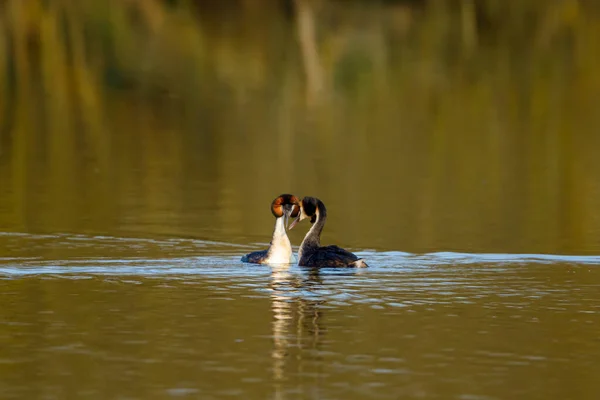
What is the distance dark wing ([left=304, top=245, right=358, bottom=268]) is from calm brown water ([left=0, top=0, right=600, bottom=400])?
0.25 metres

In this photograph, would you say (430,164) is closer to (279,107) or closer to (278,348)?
(279,107)

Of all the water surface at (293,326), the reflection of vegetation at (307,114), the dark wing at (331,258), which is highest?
the reflection of vegetation at (307,114)

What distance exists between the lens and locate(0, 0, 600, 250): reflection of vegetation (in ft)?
66.2

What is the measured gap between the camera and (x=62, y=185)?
2227 cm

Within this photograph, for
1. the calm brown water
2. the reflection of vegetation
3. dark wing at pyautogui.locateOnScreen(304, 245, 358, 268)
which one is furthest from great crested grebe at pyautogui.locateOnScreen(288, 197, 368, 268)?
the reflection of vegetation

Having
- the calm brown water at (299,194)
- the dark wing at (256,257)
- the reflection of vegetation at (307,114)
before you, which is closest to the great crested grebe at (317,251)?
the calm brown water at (299,194)

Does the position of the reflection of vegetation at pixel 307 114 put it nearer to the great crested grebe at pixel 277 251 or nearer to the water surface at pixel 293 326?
the great crested grebe at pixel 277 251

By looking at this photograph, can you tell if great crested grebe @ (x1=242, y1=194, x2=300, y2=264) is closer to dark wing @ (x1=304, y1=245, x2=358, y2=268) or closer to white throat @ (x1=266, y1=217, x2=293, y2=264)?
white throat @ (x1=266, y1=217, x2=293, y2=264)

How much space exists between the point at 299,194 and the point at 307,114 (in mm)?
9965

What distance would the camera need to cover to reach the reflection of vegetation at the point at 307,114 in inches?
795

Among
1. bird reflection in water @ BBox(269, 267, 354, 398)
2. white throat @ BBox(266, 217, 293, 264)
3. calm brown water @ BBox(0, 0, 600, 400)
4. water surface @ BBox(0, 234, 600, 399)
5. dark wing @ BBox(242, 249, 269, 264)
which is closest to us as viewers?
water surface @ BBox(0, 234, 600, 399)

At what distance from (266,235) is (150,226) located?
1421 millimetres

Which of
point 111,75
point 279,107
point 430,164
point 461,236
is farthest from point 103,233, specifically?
point 111,75

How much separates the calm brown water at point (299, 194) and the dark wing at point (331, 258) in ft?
0.81
